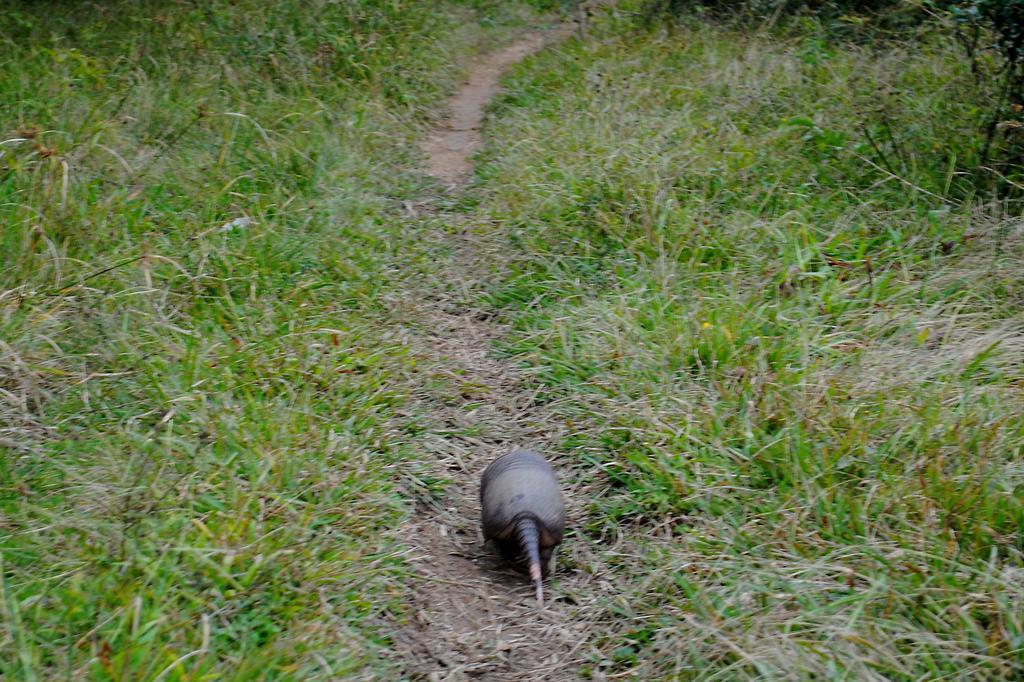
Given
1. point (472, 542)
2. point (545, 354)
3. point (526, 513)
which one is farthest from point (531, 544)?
point (545, 354)

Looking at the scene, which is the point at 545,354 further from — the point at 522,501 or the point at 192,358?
the point at 192,358

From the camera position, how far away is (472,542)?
3.18m

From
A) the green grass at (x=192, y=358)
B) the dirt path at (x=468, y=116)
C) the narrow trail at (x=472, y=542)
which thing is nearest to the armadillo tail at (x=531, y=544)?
the narrow trail at (x=472, y=542)

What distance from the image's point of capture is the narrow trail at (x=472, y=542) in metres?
2.70

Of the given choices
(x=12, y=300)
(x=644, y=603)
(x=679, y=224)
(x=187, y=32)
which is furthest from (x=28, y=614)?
(x=187, y=32)

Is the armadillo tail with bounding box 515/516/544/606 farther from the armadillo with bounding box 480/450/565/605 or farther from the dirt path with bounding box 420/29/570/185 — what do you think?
the dirt path with bounding box 420/29/570/185

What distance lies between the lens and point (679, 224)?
4664 mm

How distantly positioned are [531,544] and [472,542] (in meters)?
0.41

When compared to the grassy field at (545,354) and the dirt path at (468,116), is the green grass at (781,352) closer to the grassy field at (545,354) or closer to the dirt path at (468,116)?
the grassy field at (545,354)

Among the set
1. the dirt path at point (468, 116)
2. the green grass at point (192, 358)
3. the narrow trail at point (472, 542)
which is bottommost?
the narrow trail at point (472, 542)

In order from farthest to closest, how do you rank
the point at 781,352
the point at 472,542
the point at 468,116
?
1. the point at 468,116
2. the point at 781,352
3. the point at 472,542

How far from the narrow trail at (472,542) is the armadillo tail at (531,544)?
10cm

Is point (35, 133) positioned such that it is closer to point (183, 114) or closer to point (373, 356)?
point (183, 114)

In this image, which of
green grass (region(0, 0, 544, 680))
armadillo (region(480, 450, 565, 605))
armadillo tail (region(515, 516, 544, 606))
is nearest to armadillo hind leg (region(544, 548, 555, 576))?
armadillo (region(480, 450, 565, 605))
